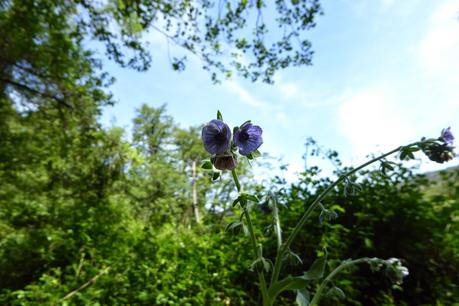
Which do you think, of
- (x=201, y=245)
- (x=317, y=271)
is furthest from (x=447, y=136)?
(x=201, y=245)

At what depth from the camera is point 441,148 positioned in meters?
0.76

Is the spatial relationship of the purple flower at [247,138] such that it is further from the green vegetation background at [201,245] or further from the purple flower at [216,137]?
the green vegetation background at [201,245]

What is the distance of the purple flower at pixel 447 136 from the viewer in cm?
75

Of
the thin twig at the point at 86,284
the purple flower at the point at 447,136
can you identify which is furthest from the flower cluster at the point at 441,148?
the thin twig at the point at 86,284

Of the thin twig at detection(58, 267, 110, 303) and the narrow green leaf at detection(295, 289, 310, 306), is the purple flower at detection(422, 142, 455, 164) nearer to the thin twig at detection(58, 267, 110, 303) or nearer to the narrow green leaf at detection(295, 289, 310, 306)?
the narrow green leaf at detection(295, 289, 310, 306)

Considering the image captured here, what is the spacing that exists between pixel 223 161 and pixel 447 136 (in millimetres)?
610

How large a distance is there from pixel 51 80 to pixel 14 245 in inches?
171

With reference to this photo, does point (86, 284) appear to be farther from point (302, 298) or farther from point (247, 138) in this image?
point (247, 138)

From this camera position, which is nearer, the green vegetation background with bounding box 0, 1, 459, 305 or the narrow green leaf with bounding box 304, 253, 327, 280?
the narrow green leaf with bounding box 304, 253, 327, 280

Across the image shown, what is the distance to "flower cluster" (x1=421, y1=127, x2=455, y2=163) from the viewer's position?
29.7 inches

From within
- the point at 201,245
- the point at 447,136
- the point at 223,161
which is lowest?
the point at 223,161

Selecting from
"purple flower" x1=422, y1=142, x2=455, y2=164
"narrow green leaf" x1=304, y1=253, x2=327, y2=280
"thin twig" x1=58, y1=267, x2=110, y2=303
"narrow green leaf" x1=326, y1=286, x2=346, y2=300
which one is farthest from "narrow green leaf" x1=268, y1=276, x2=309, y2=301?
"thin twig" x1=58, y1=267, x2=110, y2=303

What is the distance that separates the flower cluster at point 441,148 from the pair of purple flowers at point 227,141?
46 cm

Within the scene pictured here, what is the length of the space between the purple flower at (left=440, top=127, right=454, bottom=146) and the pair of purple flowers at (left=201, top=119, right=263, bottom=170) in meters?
0.49
